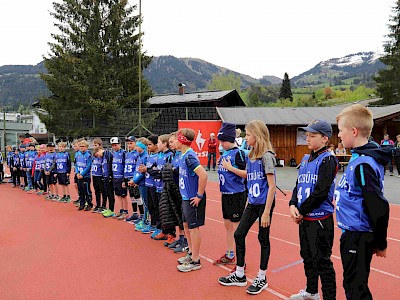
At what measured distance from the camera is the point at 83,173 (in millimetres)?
8406

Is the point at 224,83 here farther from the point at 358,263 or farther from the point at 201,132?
the point at 358,263

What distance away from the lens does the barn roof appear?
1988cm

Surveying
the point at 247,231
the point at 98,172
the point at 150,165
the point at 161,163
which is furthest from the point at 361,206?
the point at 98,172

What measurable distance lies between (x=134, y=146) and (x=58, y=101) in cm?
2005

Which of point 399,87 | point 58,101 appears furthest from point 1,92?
point 399,87

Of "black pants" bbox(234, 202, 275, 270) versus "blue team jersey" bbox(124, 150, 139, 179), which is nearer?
"black pants" bbox(234, 202, 275, 270)

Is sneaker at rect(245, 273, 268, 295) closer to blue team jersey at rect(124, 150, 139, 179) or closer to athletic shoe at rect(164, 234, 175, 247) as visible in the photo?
athletic shoe at rect(164, 234, 175, 247)

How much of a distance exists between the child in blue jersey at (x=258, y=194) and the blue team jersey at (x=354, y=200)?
3.72 feet

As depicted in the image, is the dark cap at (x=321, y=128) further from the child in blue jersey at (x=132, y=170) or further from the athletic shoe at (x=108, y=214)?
the athletic shoe at (x=108, y=214)

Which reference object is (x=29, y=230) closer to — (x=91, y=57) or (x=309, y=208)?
(x=309, y=208)

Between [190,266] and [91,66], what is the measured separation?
22.3m

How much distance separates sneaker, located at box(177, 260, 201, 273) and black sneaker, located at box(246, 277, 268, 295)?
96cm

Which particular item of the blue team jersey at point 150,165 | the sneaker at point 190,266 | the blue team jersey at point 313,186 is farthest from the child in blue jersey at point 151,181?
the blue team jersey at point 313,186

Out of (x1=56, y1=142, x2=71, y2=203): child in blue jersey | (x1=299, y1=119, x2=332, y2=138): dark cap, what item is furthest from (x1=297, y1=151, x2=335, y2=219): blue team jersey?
(x1=56, y1=142, x2=71, y2=203): child in blue jersey
